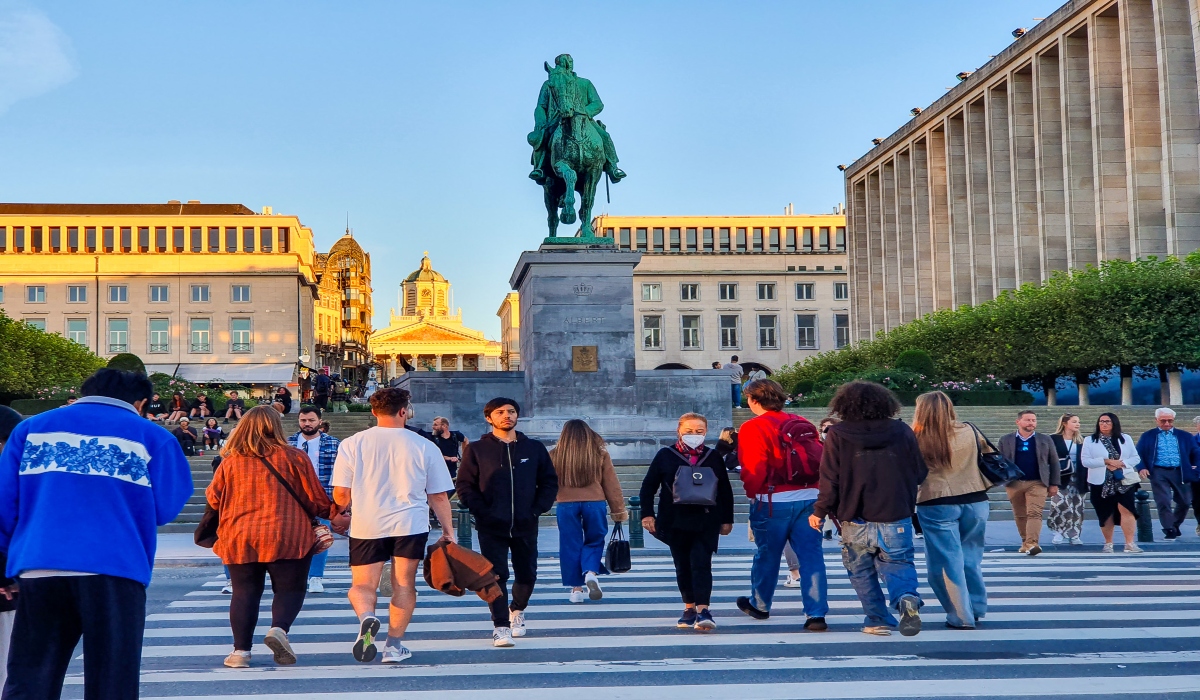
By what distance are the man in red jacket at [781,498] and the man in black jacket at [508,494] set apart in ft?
4.96

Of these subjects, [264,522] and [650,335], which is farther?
[650,335]

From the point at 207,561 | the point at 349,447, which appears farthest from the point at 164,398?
the point at 349,447

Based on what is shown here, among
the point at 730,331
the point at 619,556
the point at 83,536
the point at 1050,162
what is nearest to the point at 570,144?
the point at 619,556

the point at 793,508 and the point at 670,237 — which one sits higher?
the point at 670,237

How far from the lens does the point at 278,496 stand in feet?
25.8

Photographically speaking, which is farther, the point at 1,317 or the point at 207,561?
the point at 1,317

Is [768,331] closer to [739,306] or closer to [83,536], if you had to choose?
[739,306]

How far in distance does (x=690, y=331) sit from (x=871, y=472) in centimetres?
8111

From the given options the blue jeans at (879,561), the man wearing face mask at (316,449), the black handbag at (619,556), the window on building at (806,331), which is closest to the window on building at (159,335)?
the window on building at (806,331)

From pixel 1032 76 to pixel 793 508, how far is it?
4646cm

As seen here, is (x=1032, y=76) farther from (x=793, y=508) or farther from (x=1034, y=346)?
(x=793, y=508)

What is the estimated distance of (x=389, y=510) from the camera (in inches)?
311

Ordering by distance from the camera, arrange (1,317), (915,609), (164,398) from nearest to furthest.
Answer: (915,609)
(164,398)
(1,317)

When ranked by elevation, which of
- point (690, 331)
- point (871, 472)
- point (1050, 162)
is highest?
point (1050, 162)
